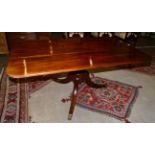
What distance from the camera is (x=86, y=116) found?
186 centimetres

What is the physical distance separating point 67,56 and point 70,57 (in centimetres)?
4

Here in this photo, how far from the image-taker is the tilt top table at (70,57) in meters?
1.37

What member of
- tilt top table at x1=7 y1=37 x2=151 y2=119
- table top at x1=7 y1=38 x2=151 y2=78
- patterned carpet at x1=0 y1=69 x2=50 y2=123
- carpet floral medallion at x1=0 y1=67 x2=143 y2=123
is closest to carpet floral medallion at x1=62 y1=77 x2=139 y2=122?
carpet floral medallion at x1=0 y1=67 x2=143 y2=123

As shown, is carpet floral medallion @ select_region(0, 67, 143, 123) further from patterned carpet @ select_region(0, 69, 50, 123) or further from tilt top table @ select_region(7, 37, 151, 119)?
tilt top table @ select_region(7, 37, 151, 119)

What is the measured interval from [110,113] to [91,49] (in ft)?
2.41

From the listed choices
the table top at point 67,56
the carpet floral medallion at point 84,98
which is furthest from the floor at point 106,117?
the table top at point 67,56

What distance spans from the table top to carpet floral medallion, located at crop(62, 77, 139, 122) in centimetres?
60

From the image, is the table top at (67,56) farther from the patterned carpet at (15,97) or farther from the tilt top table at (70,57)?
the patterned carpet at (15,97)

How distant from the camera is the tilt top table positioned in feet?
4.50

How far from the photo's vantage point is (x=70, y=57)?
159 centimetres

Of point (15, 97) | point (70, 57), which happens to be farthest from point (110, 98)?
point (15, 97)

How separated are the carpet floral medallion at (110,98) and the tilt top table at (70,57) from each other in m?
0.21

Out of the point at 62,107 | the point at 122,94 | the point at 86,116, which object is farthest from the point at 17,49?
the point at 122,94

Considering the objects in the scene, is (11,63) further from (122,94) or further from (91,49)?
(122,94)
